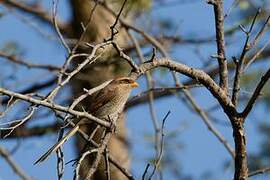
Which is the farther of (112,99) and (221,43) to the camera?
(112,99)

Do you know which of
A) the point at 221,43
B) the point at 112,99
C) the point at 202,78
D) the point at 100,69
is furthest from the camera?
the point at 100,69

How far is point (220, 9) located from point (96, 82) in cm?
443

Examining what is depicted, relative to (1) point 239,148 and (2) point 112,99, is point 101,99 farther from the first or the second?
(1) point 239,148

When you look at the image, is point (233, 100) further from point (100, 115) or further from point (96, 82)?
point (96, 82)

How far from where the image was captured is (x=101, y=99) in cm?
562

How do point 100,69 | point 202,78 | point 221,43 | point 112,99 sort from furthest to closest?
1. point 100,69
2. point 112,99
3. point 221,43
4. point 202,78

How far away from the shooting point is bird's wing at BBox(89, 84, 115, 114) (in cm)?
553

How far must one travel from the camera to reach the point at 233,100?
4.04 meters

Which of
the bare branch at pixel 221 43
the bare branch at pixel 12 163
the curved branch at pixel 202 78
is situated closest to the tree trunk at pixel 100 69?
the bare branch at pixel 12 163

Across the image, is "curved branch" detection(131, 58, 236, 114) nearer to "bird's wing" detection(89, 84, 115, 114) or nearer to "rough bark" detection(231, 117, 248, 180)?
"rough bark" detection(231, 117, 248, 180)

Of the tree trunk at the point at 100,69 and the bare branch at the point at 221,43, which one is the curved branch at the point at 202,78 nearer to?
the bare branch at the point at 221,43

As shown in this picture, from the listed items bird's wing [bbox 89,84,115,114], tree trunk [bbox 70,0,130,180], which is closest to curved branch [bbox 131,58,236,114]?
bird's wing [bbox 89,84,115,114]

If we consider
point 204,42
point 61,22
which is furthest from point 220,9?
point 61,22

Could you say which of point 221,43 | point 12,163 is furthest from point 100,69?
point 221,43
